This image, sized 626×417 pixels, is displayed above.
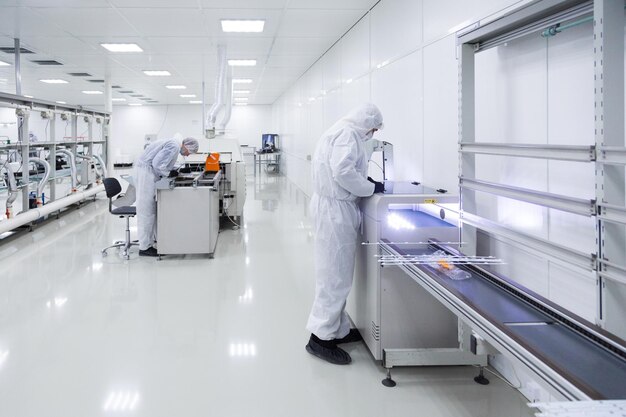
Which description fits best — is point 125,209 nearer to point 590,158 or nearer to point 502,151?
point 502,151

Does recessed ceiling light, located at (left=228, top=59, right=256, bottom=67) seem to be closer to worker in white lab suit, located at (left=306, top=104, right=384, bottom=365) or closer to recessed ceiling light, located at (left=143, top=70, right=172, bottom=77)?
recessed ceiling light, located at (left=143, top=70, right=172, bottom=77)

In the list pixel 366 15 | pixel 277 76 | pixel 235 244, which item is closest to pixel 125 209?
pixel 235 244

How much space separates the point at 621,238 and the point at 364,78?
385cm

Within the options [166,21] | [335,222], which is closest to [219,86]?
[166,21]

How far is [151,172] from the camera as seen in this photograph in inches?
182

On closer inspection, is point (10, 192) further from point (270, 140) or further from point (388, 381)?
point (270, 140)

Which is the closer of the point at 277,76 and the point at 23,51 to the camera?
the point at 23,51

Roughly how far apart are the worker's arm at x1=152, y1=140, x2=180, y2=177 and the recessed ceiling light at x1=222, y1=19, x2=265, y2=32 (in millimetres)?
1665

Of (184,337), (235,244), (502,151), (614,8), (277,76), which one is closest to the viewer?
(614,8)

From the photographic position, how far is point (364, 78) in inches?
192

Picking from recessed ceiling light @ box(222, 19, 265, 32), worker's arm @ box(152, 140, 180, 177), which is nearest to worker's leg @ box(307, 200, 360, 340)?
worker's arm @ box(152, 140, 180, 177)

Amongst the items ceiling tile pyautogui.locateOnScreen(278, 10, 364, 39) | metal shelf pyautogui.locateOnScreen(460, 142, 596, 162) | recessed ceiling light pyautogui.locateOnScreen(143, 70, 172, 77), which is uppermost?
recessed ceiling light pyautogui.locateOnScreen(143, 70, 172, 77)

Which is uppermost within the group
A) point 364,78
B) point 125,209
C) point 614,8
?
point 364,78

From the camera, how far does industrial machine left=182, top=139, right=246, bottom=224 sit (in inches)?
246
